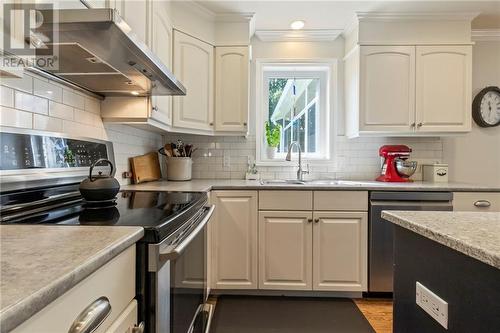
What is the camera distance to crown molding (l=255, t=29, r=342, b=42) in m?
2.75

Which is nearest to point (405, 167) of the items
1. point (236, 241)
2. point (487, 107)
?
point (487, 107)

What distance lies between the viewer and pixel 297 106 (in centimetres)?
300

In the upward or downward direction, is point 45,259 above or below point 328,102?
below

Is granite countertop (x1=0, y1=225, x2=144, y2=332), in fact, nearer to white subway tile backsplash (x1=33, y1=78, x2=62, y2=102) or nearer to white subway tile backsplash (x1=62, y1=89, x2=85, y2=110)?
white subway tile backsplash (x1=33, y1=78, x2=62, y2=102)

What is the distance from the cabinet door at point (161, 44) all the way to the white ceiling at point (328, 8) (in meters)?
0.42

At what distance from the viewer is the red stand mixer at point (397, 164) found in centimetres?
252

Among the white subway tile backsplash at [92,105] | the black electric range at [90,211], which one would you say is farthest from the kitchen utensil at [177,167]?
the black electric range at [90,211]

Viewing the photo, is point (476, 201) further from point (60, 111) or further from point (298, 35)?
point (60, 111)

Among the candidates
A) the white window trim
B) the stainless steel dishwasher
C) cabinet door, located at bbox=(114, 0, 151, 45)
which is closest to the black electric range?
cabinet door, located at bbox=(114, 0, 151, 45)

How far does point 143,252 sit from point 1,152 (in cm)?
63

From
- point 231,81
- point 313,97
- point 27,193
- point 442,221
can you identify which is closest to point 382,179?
point 313,97

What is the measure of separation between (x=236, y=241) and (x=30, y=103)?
1540 millimetres

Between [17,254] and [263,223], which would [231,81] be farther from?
[17,254]

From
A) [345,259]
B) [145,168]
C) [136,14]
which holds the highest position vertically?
[136,14]
